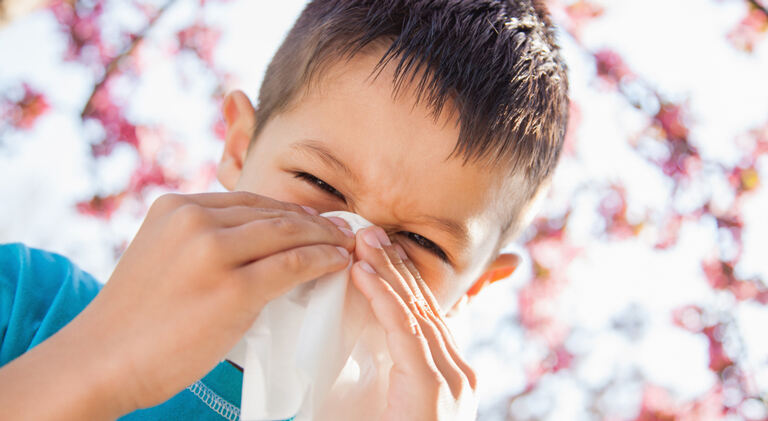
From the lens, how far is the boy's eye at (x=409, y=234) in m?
1.49

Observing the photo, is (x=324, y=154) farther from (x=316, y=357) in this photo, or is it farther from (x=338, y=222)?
(x=316, y=357)

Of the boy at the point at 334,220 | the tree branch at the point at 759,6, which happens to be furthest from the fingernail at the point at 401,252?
the tree branch at the point at 759,6

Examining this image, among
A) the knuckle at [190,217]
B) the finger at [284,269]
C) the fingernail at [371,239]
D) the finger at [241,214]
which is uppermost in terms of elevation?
the knuckle at [190,217]

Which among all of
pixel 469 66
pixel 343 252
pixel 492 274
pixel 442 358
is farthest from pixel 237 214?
pixel 492 274

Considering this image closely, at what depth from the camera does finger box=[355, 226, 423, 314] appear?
126cm

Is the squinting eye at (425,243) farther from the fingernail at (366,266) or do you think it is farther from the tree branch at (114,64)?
the tree branch at (114,64)

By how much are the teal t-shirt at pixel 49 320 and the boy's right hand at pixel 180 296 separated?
0.54m

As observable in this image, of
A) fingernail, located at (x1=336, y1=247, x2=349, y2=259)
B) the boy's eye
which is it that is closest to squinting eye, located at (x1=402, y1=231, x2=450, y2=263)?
the boy's eye

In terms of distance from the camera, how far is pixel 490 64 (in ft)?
5.42

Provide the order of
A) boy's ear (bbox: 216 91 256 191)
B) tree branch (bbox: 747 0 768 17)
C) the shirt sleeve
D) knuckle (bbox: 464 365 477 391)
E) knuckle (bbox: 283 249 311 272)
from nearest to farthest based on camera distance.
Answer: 1. knuckle (bbox: 283 249 311 272)
2. knuckle (bbox: 464 365 477 391)
3. the shirt sleeve
4. boy's ear (bbox: 216 91 256 191)
5. tree branch (bbox: 747 0 768 17)

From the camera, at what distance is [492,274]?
2.29 metres

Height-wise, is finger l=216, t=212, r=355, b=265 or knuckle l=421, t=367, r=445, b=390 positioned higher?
finger l=216, t=212, r=355, b=265

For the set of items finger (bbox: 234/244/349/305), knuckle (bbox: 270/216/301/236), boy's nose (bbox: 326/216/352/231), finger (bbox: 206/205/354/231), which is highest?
finger (bbox: 206/205/354/231)

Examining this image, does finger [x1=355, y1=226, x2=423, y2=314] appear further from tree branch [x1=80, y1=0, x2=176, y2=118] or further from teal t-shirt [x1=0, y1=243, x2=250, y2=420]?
tree branch [x1=80, y1=0, x2=176, y2=118]
